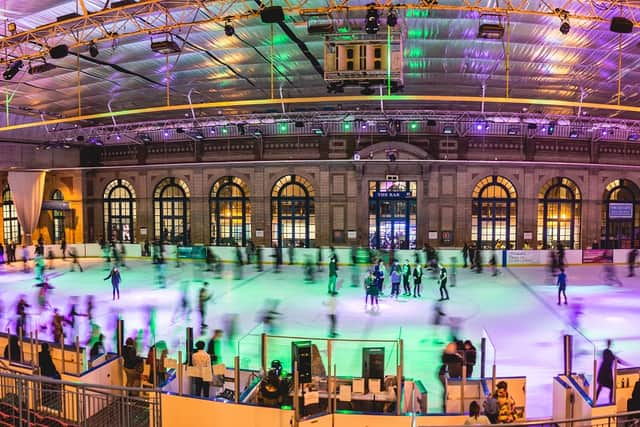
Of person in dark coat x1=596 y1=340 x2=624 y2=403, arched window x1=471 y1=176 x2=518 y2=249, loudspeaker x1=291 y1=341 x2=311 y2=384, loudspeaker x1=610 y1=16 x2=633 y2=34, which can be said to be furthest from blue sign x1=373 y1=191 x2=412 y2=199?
loudspeaker x1=291 y1=341 x2=311 y2=384

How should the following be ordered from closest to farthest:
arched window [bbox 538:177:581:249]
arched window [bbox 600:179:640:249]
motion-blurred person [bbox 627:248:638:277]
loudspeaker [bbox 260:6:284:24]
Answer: loudspeaker [bbox 260:6:284:24], motion-blurred person [bbox 627:248:638:277], arched window [bbox 538:177:581:249], arched window [bbox 600:179:640:249]

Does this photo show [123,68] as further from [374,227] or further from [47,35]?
[374,227]

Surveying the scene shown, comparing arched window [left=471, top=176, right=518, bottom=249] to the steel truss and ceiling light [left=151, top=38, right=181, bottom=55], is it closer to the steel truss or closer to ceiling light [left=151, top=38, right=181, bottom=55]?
the steel truss

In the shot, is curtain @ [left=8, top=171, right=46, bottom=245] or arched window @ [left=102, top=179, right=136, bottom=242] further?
arched window @ [left=102, top=179, right=136, bottom=242]

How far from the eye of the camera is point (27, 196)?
28344 mm

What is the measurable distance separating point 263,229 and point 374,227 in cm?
718

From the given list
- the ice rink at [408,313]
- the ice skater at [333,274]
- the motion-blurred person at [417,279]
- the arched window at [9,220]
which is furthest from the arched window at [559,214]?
the arched window at [9,220]

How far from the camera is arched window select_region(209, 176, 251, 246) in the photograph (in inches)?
1145

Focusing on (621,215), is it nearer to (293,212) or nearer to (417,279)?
(417,279)

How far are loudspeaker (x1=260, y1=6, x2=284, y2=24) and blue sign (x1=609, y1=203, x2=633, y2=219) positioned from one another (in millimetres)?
26195

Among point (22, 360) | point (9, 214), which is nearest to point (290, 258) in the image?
point (22, 360)

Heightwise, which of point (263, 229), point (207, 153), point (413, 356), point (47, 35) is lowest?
point (413, 356)

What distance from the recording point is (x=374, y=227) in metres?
27.4

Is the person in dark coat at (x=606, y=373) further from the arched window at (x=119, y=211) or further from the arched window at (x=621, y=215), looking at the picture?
the arched window at (x=119, y=211)
